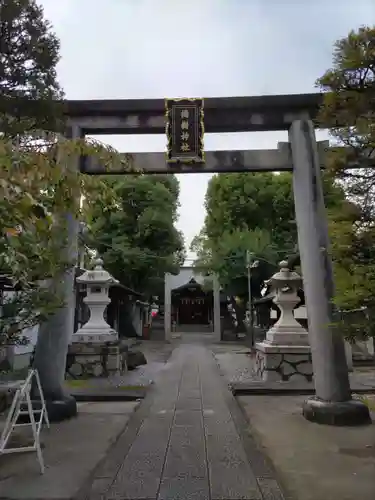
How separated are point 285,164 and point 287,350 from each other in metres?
5.17

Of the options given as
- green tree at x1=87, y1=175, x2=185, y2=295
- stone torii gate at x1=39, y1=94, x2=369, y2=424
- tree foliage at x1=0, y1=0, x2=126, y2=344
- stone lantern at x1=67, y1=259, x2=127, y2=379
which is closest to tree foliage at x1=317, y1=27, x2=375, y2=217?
stone torii gate at x1=39, y1=94, x2=369, y2=424

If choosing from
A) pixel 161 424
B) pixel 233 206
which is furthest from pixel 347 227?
pixel 233 206

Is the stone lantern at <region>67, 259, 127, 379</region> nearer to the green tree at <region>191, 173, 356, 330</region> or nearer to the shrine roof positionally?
the green tree at <region>191, 173, 356, 330</region>

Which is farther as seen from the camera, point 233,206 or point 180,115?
point 233,206

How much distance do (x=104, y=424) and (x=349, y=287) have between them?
4210 millimetres

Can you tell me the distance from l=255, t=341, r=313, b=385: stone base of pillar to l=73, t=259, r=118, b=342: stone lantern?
4.39 meters

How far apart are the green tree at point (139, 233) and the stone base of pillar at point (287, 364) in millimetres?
15456

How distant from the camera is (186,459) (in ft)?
15.3

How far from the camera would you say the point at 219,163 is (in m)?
6.93

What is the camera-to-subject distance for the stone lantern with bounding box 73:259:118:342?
38.1 feet

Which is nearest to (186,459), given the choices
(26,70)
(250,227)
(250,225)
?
(26,70)

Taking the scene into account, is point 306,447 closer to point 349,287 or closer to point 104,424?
point 349,287

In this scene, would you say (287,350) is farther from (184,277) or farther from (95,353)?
(184,277)

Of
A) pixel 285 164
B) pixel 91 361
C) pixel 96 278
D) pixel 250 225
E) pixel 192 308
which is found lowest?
pixel 91 361
